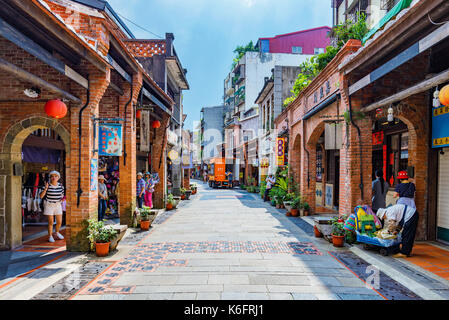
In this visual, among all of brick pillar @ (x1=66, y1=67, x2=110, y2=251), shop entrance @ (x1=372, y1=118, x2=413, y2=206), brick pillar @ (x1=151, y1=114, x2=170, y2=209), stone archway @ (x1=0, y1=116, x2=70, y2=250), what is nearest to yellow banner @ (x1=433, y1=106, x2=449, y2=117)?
shop entrance @ (x1=372, y1=118, x2=413, y2=206)

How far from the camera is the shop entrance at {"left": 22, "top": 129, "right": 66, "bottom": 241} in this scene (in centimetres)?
822

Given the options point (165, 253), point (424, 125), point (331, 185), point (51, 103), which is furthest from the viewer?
point (331, 185)

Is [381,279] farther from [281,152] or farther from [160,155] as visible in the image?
[281,152]

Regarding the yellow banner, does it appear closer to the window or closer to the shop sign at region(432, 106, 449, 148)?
the shop sign at region(432, 106, 449, 148)

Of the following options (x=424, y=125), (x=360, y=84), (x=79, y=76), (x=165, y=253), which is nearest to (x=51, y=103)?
(x=79, y=76)

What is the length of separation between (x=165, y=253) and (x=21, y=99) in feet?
14.9

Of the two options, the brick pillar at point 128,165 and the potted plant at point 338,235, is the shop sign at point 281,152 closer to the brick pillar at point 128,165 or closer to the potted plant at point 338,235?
the potted plant at point 338,235

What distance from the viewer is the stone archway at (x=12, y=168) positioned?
257 inches

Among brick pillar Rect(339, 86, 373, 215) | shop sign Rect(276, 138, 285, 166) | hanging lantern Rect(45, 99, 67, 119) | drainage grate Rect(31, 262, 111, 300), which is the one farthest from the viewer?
shop sign Rect(276, 138, 285, 166)

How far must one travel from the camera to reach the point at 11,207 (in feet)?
21.7

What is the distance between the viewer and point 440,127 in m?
7.03

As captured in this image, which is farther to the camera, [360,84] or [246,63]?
[246,63]

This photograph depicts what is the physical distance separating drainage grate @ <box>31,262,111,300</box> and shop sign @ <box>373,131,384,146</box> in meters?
8.91
